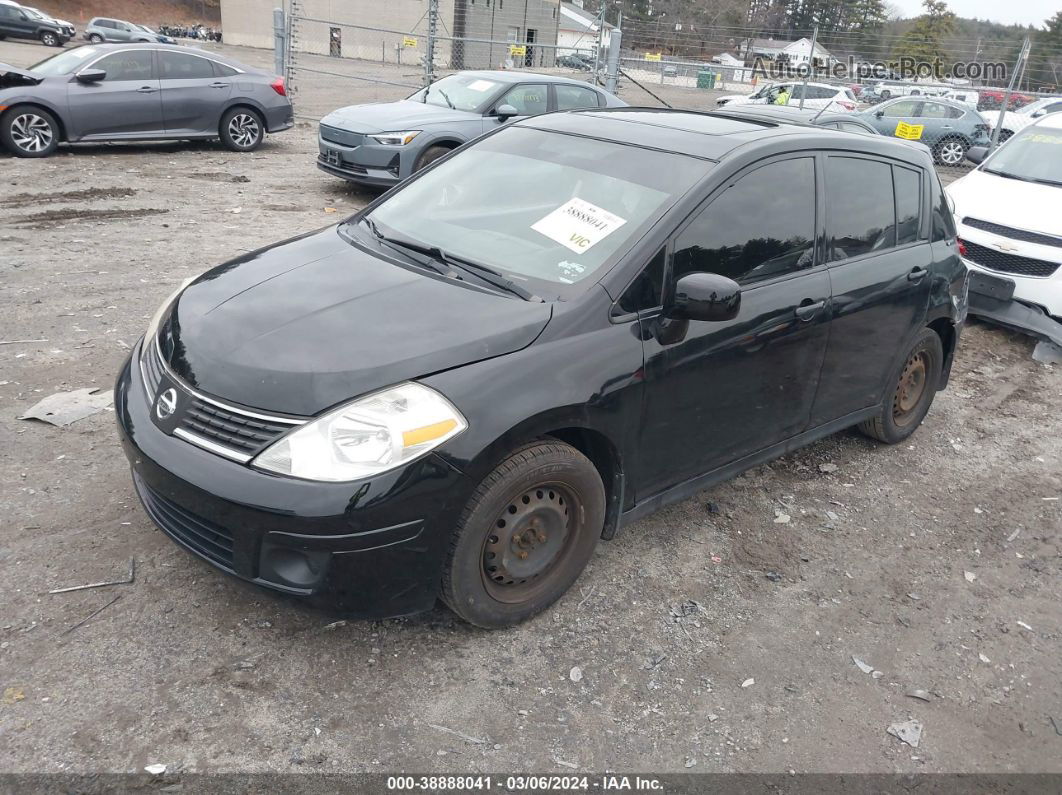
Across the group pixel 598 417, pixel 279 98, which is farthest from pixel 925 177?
pixel 279 98

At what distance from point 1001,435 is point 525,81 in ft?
25.1

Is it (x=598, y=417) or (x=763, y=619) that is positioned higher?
(x=598, y=417)

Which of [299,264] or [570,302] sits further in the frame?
[299,264]

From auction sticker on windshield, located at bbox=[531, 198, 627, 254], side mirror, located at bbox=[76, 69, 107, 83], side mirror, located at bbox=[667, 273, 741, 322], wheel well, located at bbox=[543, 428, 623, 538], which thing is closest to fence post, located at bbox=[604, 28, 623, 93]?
side mirror, located at bbox=[76, 69, 107, 83]

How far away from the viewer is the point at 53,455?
4137 mm

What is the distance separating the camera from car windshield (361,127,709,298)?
3361 millimetres

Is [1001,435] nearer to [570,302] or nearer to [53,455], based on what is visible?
[570,302]

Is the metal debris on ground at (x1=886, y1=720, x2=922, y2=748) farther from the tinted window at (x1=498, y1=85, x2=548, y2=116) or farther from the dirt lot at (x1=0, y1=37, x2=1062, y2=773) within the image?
the tinted window at (x1=498, y1=85, x2=548, y2=116)

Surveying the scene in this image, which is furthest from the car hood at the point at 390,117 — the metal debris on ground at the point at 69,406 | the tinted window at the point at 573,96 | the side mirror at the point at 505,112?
the metal debris on ground at the point at 69,406

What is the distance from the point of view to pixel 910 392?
5.13m

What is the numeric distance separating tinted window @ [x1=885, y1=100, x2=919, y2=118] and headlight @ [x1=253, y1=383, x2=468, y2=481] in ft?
65.0

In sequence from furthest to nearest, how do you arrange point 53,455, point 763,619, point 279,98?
point 279,98 → point 53,455 → point 763,619

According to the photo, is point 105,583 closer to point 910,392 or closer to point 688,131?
point 688,131

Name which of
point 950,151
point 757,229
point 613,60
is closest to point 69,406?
point 757,229
